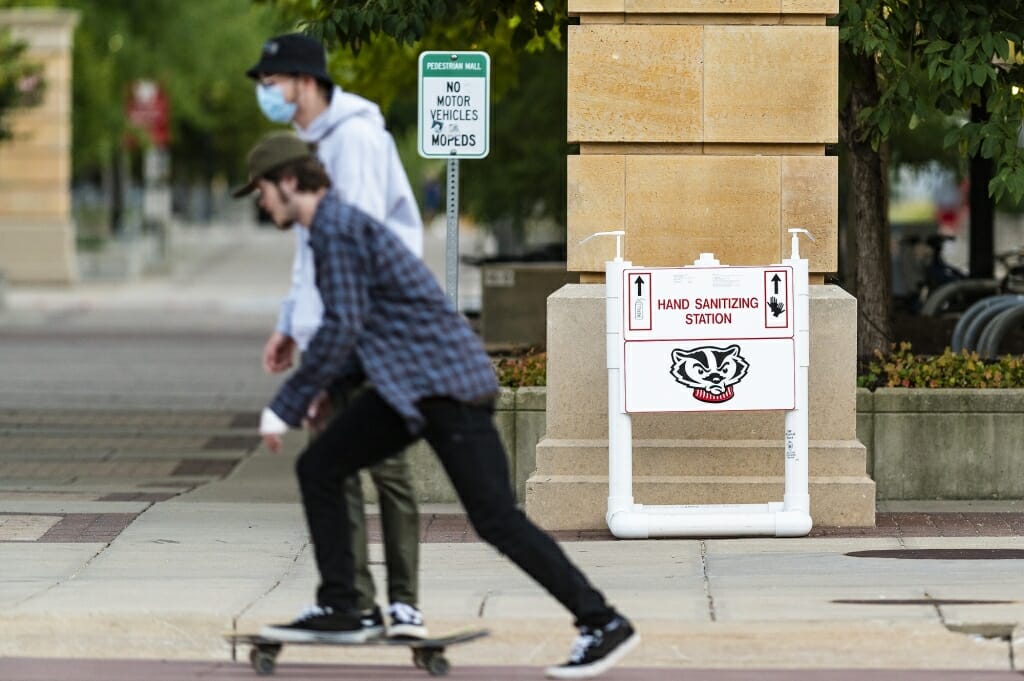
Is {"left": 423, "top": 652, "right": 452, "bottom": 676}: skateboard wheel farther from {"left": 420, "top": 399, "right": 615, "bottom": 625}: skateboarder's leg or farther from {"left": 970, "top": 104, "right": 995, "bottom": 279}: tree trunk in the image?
{"left": 970, "top": 104, "right": 995, "bottom": 279}: tree trunk

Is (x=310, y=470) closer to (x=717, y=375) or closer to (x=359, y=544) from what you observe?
(x=359, y=544)

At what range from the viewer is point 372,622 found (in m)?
6.87

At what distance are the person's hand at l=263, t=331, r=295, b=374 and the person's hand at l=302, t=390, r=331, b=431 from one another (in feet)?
0.63

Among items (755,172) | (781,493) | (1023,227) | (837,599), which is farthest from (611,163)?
(1023,227)

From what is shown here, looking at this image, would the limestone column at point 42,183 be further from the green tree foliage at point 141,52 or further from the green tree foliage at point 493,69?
the green tree foliage at point 493,69

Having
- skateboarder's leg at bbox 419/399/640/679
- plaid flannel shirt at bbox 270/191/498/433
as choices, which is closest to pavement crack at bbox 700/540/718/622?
skateboarder's leg at bbox 419/399/640/679

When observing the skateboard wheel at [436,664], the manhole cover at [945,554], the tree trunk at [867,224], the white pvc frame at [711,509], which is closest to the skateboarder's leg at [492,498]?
the skateboard wheel at [436,664]

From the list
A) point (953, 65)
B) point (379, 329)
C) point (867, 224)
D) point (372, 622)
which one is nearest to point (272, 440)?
point (379, 329)

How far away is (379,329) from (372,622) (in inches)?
44.1

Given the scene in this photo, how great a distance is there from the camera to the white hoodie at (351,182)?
22.1 feet

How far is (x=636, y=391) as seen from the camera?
30.6 feet

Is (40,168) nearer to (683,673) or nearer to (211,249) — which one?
(211,249)

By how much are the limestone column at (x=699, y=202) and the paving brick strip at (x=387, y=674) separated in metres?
2.84

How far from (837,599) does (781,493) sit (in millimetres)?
2176
